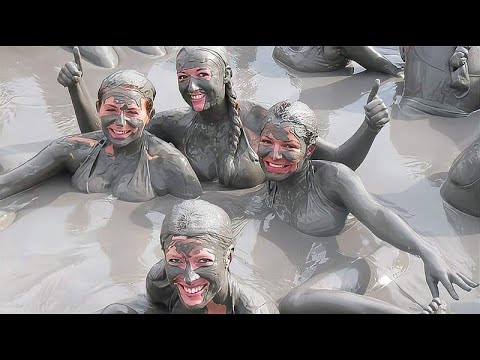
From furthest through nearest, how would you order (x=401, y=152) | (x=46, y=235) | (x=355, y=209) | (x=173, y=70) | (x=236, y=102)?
(x=173, y=70) → (x=401, y=152) → (x=236, y=102) → (x=46, y=235) → (x=355, y=209)

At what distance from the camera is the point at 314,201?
3.60 meters

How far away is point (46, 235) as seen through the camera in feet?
12.0

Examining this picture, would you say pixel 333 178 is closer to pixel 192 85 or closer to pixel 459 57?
pixel 192 85

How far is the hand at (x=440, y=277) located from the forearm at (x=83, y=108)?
7.15 ft

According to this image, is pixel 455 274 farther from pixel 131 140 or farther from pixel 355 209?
pixel 131 140

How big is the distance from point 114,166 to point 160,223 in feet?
1.48

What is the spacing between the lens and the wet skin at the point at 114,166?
3.84 metres

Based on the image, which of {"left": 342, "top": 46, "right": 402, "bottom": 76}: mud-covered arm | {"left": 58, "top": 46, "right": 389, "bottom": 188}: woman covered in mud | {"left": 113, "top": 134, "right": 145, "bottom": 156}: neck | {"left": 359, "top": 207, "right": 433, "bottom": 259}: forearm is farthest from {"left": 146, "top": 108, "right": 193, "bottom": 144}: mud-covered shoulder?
{"left": 342, "top": 46, "right": 402, "bottom": 76}: mud-covered arm

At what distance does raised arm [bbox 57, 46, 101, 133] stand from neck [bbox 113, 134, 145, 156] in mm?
422

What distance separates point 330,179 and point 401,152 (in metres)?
1.22

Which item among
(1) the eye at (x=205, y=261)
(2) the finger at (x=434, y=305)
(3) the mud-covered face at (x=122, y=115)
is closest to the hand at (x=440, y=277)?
(2) the finger at (x=434, y=305)

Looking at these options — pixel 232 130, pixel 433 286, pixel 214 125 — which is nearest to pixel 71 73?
pixel 214 125

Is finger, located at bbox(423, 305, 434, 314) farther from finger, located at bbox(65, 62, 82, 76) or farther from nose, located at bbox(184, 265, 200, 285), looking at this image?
finger, located at bbox(65, 62, 82, 76)

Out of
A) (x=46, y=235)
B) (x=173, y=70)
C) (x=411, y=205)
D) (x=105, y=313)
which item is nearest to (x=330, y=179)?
(x=411, y=205)
